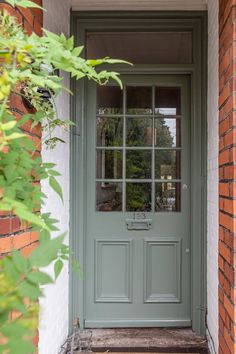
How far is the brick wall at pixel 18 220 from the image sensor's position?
140cm

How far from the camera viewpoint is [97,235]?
2.88 metres

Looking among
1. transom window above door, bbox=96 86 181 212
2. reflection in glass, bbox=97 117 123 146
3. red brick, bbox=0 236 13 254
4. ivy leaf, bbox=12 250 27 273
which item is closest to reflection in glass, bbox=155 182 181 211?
transom window above door, bbox=96 86 181 212

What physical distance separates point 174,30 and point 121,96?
2.15 ft

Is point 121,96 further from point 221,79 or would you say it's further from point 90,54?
point 221,79

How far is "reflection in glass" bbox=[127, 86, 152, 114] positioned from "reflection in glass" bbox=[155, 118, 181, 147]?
13 cm

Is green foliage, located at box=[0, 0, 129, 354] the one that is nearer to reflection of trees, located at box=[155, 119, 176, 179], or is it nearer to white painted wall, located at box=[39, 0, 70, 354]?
white painted wall, located at box=[39, 0, 70, 354]

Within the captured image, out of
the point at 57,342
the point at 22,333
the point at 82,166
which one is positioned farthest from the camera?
the point at 82,166

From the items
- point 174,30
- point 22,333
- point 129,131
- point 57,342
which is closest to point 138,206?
point 129,131

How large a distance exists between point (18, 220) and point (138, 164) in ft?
4.90

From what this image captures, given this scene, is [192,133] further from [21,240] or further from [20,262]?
[20,262]

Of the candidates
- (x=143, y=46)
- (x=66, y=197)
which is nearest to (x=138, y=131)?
(x=143, y=46)

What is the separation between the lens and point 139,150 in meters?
2.89

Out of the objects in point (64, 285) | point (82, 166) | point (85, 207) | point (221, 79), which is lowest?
point (64, 285)

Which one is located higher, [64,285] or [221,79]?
[221,79]
